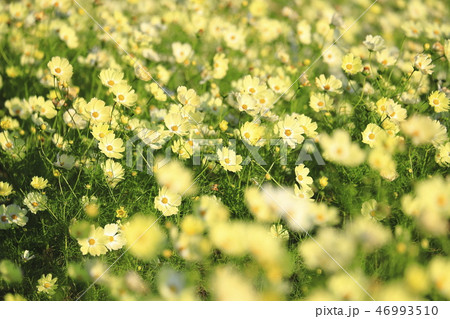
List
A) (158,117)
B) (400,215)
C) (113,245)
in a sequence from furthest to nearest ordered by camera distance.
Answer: (158,117) → (400,215) → (113,245)

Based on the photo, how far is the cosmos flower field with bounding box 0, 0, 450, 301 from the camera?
1.19m

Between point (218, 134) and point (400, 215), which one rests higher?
point (218, 134)

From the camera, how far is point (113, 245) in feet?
4.16

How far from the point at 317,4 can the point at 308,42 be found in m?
1.00

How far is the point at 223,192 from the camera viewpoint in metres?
1.48

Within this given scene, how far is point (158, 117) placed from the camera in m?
1.67

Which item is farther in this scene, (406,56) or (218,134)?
(406,56)

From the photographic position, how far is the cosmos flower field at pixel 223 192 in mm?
1188

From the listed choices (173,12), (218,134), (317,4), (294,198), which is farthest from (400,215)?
(317,4)

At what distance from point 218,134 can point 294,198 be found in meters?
0.39

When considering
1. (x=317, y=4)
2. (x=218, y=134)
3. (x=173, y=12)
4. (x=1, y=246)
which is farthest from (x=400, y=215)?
(x=317, y=4)
